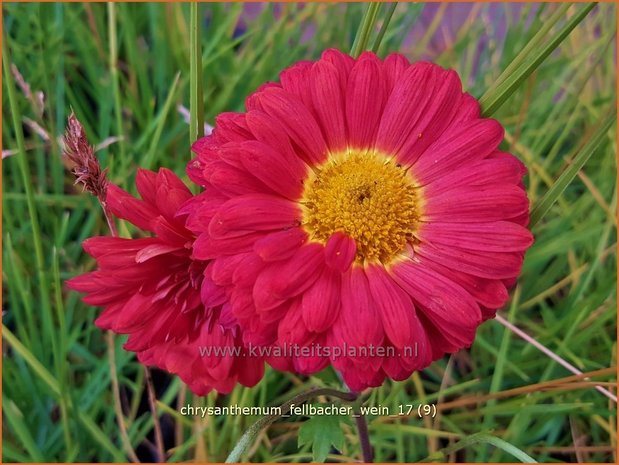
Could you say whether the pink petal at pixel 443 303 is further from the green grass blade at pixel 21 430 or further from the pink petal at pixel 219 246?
the green grass blade at pixel 21 430

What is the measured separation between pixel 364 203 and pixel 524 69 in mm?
117

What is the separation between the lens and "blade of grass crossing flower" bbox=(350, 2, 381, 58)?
1.30 ft

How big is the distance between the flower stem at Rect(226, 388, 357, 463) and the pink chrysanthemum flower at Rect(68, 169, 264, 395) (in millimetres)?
27

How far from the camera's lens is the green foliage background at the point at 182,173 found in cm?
53

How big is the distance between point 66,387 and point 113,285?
21 centimetres

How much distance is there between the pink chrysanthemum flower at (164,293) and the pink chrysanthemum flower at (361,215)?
0.02 metres

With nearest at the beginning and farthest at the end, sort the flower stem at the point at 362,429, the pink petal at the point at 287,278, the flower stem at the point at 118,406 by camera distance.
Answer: the pink petal at the point at 287,278
the flower stem at the point at 362,429
the flower stem at the point at 118,406

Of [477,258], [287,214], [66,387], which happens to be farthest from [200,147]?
[66,387]

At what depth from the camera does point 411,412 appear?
1.77ft

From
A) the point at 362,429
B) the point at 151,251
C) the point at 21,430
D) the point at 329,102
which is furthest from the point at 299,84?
the point at 21,430

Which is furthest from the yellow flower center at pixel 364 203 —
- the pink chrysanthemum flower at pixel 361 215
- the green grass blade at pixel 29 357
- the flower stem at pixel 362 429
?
the green grass blade at pixel 29 357

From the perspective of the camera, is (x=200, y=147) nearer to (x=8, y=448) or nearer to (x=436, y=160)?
(x=436, y=160)

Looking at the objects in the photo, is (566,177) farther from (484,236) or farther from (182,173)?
(182,173)

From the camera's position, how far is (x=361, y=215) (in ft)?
1.25
